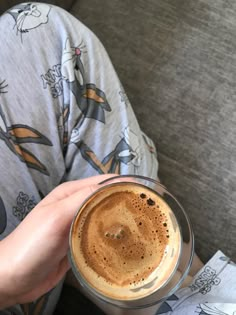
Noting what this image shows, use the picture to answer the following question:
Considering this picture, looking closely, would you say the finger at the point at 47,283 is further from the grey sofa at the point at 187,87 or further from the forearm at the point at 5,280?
the grey sofa at the point at 187,87

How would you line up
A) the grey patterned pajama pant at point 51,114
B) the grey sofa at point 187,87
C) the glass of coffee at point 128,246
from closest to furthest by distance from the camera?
1. the glass of coffee at point 128,246
2. the grey patterned pajama pant at point 51,114
3. the grey sofa at point 187,87

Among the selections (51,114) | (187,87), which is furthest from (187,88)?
(51,114)

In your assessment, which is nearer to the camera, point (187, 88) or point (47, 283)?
point (47, 283)

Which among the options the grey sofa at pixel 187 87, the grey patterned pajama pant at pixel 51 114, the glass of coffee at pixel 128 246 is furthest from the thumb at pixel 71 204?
the grey sofa at pixel 187 87

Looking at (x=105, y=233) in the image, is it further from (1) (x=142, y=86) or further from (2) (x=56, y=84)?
(1) (x=142, y=86)

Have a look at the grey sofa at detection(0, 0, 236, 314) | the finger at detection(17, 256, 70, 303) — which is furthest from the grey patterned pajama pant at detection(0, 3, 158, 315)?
the grey sofa at detection(0, 0, 236, 314)

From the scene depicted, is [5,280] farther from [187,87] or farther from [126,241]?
[187,87]
